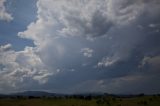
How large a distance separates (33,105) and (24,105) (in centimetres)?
557

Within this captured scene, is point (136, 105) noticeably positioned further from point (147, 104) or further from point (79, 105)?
point (79, 105)

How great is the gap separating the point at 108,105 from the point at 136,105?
44.1 ft

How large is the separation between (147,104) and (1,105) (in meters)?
75.7

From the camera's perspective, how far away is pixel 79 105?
462 ft

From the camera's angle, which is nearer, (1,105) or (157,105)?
(157,105)

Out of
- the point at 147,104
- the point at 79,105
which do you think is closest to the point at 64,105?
the point at 79,105

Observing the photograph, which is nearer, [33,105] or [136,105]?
[136,105]

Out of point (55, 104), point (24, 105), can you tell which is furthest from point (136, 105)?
point (24, 105)

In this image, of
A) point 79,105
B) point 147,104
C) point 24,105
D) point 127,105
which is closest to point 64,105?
point 79,105

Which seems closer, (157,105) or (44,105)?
(157,105)

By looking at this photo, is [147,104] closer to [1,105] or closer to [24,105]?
[24,105]

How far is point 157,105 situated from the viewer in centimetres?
13500

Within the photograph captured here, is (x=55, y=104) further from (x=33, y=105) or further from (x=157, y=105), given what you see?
(x=157, y=105)

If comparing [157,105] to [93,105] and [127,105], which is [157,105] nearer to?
[127,105]
